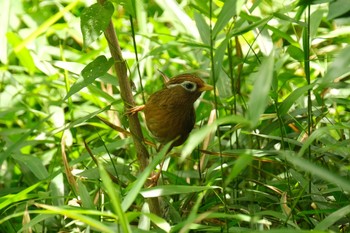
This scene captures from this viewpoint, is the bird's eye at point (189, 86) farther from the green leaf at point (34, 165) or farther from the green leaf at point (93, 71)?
the green leaf at point (34, 165)

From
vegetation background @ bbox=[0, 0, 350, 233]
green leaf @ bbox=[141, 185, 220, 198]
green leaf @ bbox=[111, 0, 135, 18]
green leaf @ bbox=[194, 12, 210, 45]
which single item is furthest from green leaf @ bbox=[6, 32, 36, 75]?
green leaf @ bbox=[141, 185, 220, 198]

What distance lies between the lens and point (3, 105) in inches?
120

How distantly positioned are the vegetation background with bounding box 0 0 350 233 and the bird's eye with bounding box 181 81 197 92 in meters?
0.07

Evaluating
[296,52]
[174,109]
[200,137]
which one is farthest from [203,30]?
[200,137]

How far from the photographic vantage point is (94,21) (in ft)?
5.50

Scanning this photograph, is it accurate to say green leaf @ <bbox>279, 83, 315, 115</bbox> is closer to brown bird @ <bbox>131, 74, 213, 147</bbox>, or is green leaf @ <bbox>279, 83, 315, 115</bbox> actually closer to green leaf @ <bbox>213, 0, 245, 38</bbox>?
brown bird @ <bbox>131, 74, 213, 147</bbox>

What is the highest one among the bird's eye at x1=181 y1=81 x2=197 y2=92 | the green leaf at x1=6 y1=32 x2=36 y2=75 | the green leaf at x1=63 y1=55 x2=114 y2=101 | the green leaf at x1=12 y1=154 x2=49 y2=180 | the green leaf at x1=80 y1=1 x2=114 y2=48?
the green leaf at x1=80 y1=1 x2=114 y2=48

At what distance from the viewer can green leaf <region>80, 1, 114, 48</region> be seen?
1.66 meters

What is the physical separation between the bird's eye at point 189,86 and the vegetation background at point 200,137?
0.07 metres

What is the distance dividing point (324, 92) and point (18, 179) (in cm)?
115

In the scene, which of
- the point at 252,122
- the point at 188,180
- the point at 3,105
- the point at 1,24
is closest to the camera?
the point at 252,122

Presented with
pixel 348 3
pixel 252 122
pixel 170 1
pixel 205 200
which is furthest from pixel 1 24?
pixel 252 122

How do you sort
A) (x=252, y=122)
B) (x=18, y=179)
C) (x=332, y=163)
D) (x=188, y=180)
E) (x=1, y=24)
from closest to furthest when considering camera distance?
(x=252, y=122) < (x=1, y=24) < (x=332, y=163) < (x=188, y=180) < (x=18, y=179)

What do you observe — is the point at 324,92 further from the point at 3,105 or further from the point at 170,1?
the point at 3,105
